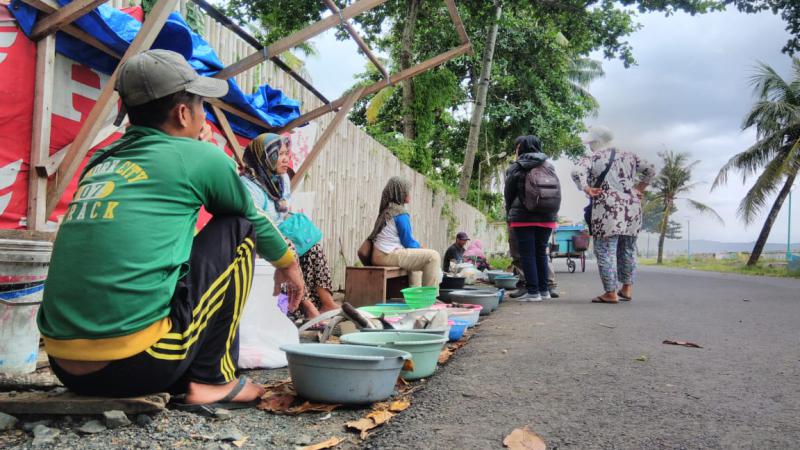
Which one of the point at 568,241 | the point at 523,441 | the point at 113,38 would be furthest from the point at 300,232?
the point at 568,241

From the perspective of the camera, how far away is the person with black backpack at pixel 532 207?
6508 millimetres

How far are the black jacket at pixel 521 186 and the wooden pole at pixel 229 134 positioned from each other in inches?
134

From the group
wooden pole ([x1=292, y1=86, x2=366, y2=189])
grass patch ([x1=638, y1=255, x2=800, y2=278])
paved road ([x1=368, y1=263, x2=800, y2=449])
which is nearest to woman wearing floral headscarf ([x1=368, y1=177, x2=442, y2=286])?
wooden pole ([x1=292, y1=86, x2=366, y2=189])

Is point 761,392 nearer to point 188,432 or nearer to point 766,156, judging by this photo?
point 188,432

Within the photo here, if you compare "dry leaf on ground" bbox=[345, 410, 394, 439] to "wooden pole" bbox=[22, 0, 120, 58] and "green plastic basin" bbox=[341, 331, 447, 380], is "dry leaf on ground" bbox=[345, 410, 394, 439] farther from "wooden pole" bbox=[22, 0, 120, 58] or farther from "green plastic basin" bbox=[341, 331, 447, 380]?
"wooden pole" bbox=[22, 0, 120, 58]

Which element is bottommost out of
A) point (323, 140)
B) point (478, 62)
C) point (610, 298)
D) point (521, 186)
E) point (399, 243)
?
point (610, 298)

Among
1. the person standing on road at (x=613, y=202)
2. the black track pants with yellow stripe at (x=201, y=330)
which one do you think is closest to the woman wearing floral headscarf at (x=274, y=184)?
the black track pants with yellow stripe at (x=201, y=330)

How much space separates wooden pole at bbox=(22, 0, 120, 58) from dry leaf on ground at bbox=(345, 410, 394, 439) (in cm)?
262

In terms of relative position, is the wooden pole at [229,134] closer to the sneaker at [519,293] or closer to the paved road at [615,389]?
the paved road at [615,389]

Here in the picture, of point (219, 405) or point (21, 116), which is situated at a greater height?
point (21, 116)

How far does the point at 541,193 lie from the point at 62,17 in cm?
508

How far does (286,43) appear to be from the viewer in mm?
4121

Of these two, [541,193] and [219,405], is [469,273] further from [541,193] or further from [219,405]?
[219,405]

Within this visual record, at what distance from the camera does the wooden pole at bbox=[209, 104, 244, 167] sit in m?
4.33
